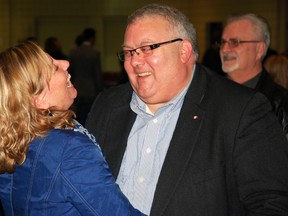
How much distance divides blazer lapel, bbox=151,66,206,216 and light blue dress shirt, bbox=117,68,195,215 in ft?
0.18

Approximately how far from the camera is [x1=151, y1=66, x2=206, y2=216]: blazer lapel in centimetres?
231

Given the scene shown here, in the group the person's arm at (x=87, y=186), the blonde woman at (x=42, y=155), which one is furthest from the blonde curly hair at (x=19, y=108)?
the person's arm at (x=87, y=186)

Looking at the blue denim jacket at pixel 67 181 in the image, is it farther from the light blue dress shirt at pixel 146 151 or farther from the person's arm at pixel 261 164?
the person's arm at pixel 261 164

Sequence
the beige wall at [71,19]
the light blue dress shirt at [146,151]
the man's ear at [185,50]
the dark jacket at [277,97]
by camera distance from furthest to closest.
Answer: the beige wall at [71,19] < the dark jacket at [277,97] < the man's ear at [185,50] < the light blue dress shirt at [146,151]

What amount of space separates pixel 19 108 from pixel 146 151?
70 centimetres

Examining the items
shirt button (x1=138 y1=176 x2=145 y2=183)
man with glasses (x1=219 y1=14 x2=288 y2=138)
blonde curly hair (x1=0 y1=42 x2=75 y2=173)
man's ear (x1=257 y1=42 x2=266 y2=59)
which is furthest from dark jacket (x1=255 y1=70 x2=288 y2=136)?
blonde curly hair (x1=0 y1=42 x2=75 y2=173)

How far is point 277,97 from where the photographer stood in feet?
12.2

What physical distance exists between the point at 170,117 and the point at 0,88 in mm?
864

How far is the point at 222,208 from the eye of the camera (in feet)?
7.55

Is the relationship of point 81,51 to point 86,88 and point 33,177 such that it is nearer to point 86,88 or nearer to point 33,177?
point 86,88

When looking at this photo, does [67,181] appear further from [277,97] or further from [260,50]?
[260,50]

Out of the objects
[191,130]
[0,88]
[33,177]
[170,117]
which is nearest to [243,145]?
[191,130]

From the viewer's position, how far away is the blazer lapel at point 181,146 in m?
2.31

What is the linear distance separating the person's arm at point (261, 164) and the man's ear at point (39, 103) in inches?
34.3
